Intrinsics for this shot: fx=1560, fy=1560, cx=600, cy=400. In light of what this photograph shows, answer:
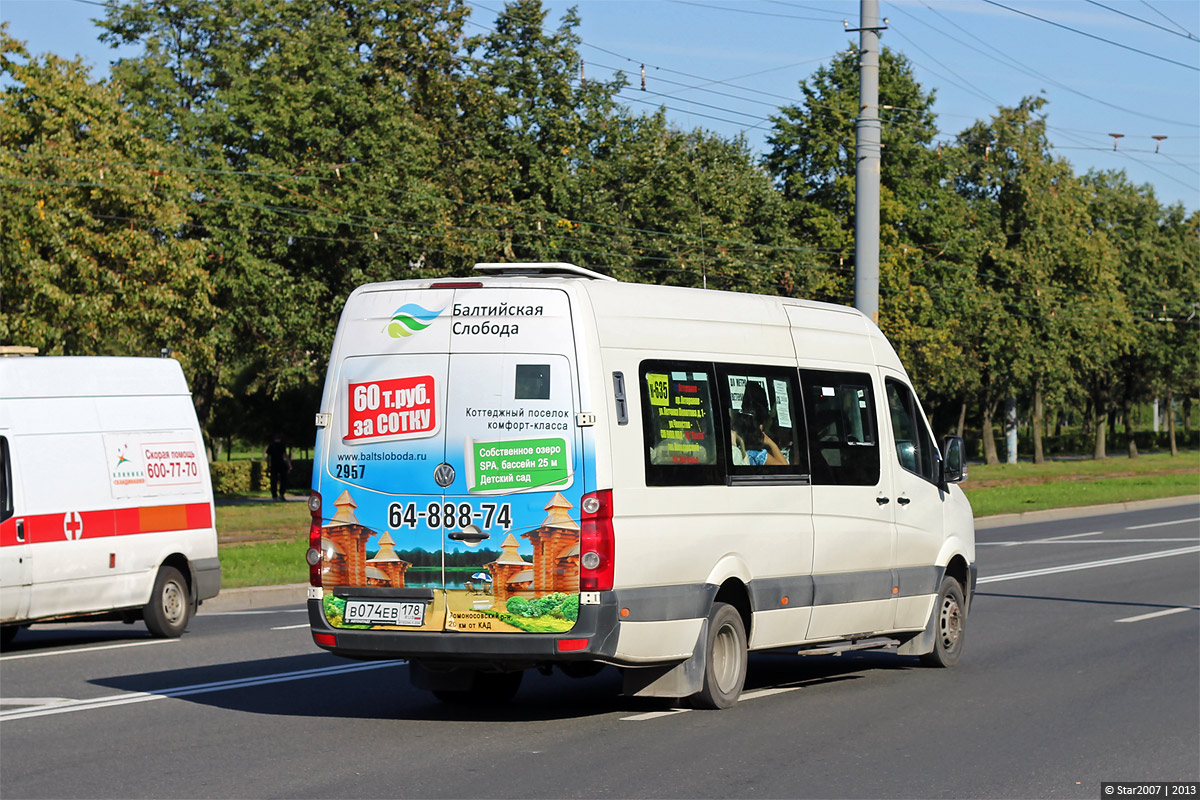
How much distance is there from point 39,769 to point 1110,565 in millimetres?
17476

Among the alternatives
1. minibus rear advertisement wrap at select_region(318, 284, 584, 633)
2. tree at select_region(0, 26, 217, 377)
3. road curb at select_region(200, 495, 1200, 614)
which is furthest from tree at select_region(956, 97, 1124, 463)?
minibus rear advertisement wrap at select_region(318, 284, 584, 633)

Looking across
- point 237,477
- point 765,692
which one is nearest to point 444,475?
point 765,692

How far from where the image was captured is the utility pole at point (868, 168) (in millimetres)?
19641

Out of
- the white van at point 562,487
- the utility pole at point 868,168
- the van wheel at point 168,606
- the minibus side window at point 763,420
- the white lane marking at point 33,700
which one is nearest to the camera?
the white van at point 562,487

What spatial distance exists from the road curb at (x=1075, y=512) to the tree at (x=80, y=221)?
17.7m

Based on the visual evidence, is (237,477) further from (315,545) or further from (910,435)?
(315,545)

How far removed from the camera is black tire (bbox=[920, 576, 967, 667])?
11992mm

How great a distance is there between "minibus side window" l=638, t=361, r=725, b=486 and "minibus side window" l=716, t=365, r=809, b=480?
0.61ft

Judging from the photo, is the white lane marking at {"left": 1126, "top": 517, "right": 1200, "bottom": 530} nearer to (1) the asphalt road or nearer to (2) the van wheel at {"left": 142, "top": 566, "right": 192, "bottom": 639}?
(1) the asphalt road

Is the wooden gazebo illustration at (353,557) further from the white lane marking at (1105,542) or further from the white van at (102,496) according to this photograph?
the white lane marking at (1105,542)

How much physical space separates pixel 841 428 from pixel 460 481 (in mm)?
3221

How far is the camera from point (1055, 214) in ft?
236

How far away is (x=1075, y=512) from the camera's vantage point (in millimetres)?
37812

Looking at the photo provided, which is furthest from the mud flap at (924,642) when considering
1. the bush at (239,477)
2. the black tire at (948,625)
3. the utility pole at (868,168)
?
the bush at (239,477)
